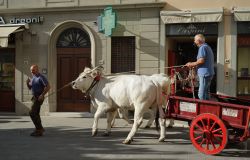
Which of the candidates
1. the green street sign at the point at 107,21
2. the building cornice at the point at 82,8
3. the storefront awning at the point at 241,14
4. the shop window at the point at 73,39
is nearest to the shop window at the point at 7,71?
the building cornice at the point at 82,8

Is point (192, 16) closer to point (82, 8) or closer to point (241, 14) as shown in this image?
point (241, 14)

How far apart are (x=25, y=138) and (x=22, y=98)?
6127 mm

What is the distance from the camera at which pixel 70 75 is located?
1577 centimetres

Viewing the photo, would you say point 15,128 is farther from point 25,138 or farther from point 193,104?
point 193,104

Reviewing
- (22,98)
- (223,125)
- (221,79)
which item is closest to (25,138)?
(223,125)

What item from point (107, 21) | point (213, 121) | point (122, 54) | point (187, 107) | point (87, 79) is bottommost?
point (213, 121)

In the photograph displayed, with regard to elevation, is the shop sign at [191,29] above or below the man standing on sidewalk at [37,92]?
above

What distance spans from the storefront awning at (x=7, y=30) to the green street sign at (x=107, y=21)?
303cm

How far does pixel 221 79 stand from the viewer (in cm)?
1412

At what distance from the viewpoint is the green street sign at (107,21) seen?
1416cm

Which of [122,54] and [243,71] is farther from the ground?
[122,54]

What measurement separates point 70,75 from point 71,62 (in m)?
0.49

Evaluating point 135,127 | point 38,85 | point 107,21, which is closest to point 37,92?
point 38,85

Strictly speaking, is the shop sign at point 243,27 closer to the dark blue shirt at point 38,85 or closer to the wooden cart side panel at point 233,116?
the wooden cart side panel at point 233,116
